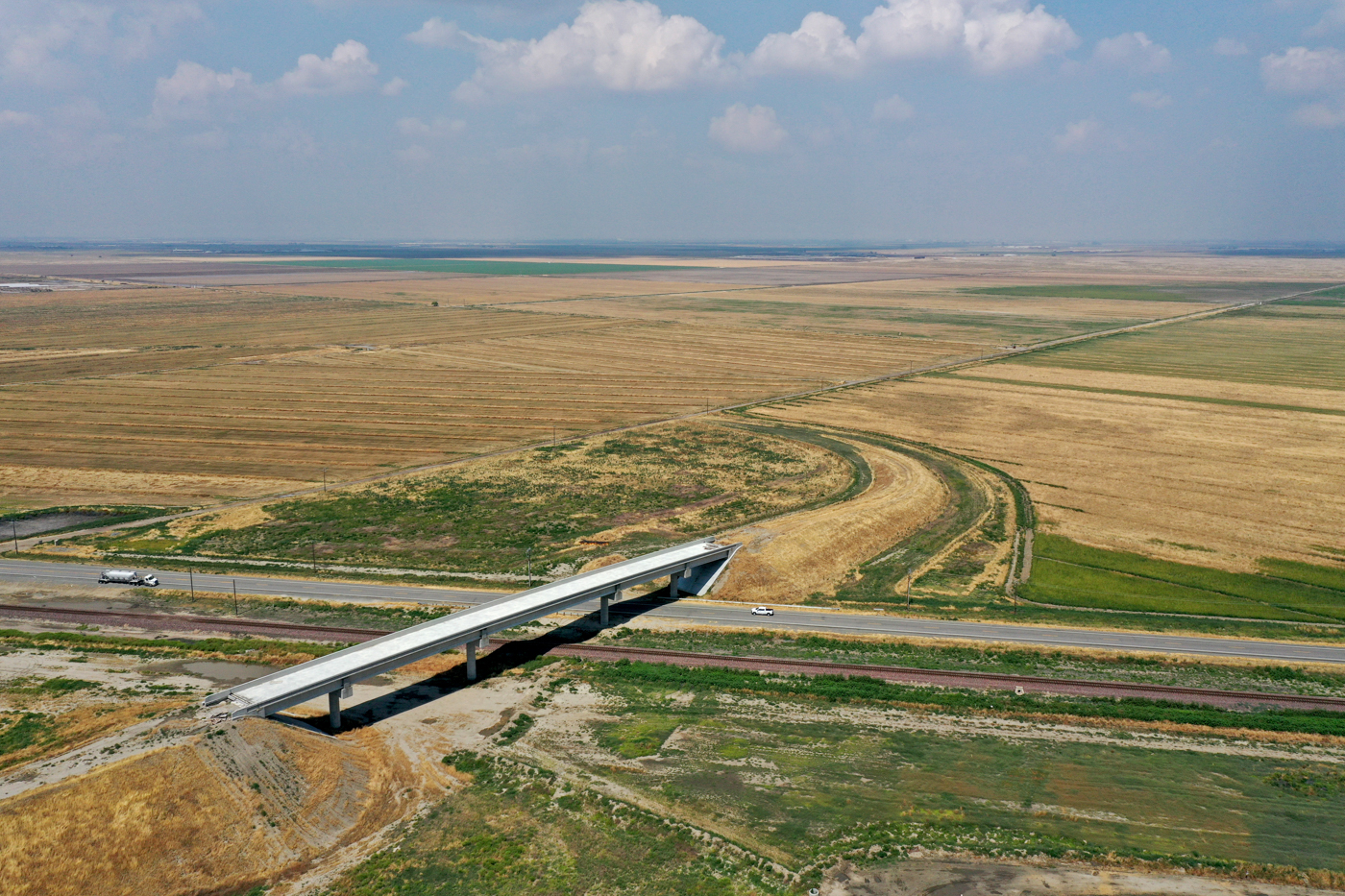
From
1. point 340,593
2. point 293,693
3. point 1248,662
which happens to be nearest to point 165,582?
point 340,593

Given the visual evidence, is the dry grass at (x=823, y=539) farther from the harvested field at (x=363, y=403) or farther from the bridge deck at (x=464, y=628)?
the harvested field at (x=363, y=403)

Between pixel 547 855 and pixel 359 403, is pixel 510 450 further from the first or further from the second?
pixel 547 855

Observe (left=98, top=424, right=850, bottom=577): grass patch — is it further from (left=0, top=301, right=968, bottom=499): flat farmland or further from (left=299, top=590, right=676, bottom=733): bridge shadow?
(left=0, top=301, right=968, bottom=499): flat farmland

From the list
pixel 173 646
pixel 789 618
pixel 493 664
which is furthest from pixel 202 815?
pixel 789 618

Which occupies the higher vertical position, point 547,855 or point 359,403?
point 359,403

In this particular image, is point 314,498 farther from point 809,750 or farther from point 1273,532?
point 1273,532

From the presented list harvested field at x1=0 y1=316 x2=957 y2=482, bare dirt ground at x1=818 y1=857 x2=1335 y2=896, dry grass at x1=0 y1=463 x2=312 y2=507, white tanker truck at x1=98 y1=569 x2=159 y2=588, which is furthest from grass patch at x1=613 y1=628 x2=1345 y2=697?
harvested field at x1=0 y1=316 x2=957 y2=482
